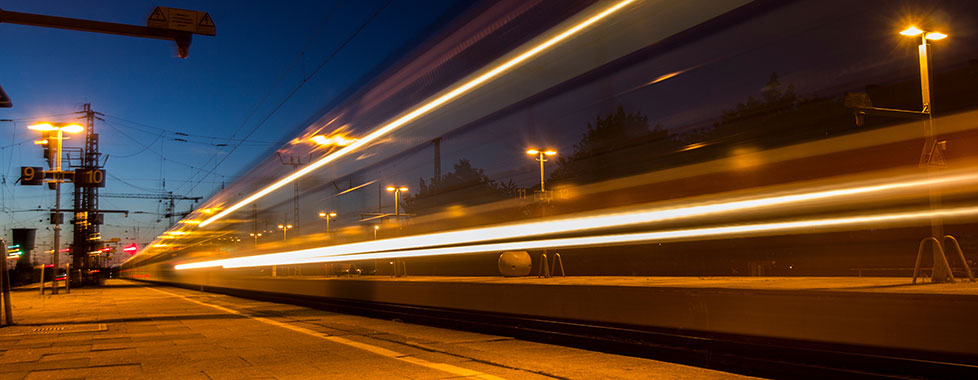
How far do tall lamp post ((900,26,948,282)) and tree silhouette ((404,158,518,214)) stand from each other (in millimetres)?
4285

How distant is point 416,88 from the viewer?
966 cm

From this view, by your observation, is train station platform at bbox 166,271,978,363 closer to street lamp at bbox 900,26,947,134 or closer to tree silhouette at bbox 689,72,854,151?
tree silhouette at bbox 689,72,854,151

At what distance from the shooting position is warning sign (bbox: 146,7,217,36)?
29.2 ft

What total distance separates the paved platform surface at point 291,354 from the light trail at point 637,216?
1.32 m

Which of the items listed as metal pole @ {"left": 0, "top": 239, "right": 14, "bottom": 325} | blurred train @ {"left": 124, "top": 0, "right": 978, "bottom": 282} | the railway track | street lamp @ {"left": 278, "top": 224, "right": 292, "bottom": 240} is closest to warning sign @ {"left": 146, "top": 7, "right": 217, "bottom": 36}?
blurred train @ {"left": 124, "top": 0, "right": 978, "bottom": 282}

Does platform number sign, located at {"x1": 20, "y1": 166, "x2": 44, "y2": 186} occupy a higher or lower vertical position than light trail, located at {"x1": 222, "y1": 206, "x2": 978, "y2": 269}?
higher

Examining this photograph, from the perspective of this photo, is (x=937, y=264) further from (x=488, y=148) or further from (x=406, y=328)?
(x=406, y=328)

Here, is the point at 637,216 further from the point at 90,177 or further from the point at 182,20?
the point at 90,177

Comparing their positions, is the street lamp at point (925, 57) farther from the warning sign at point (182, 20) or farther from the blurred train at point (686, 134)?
the warning sign at point (182, 20)

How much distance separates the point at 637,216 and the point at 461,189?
8.92ft

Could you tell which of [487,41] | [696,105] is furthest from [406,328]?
[696,105]

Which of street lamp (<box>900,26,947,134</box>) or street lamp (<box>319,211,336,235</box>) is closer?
→ street lamp (<box>900,26,947,134</box>)

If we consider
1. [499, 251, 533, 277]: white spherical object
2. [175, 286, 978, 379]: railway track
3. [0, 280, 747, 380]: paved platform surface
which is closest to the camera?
[175, 286, 978, 379]: railway track

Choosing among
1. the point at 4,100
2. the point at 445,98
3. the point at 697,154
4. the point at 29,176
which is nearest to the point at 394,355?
the point at 445,98
